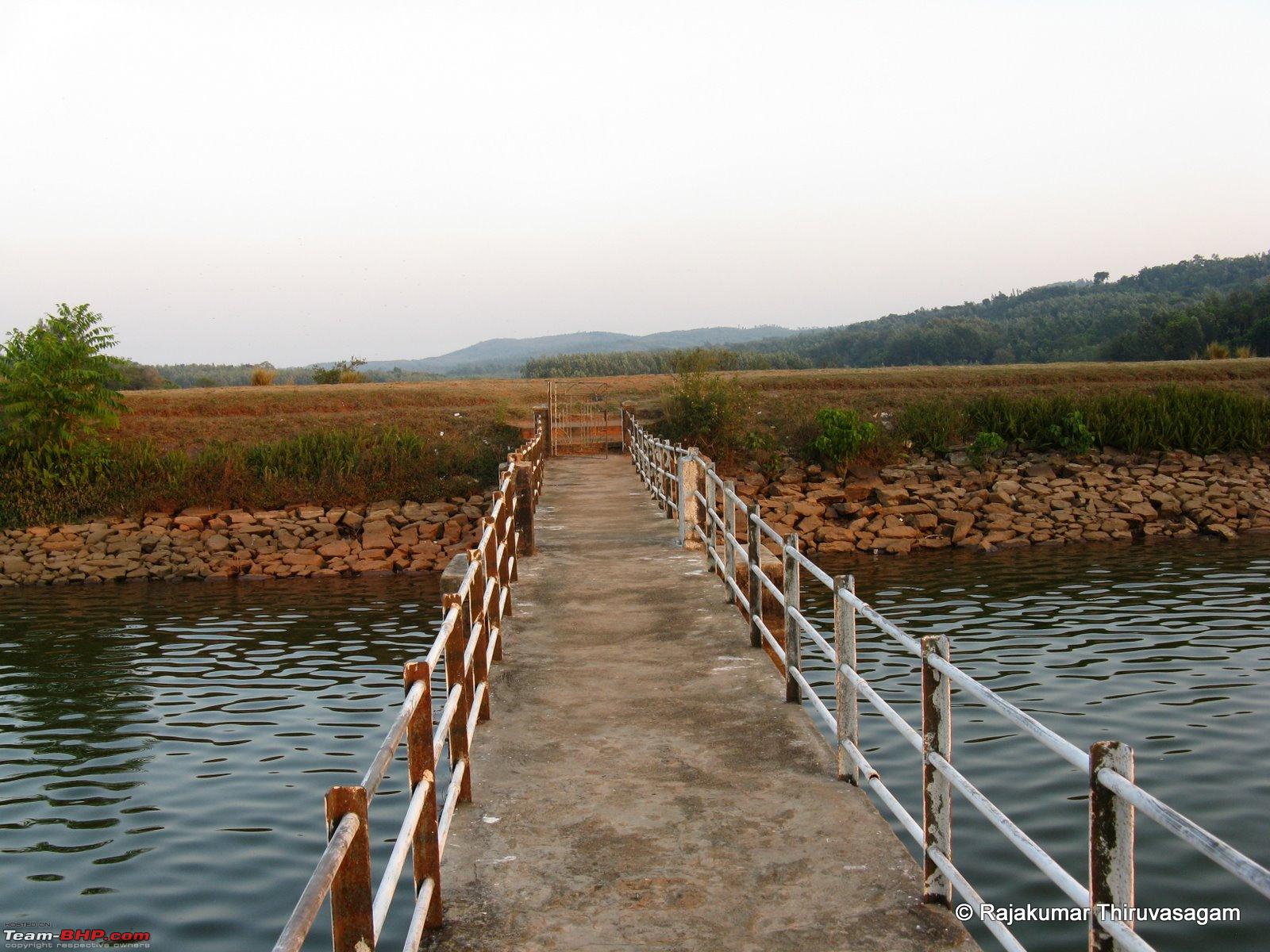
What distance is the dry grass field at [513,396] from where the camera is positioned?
37.8 metres

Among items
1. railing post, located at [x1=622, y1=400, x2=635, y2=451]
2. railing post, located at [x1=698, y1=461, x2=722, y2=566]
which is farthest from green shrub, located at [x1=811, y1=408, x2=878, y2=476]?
railing post, located at [x1=698, y1=461, x2=722, y2=566]

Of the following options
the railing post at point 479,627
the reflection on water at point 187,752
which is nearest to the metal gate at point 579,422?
the reflection on water at point 187,752

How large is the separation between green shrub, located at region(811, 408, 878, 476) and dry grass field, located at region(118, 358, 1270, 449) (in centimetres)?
280

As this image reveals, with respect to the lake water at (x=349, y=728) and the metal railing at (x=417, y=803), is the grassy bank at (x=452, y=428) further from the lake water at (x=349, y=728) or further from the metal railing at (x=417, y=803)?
the metal railing at (x=417, y=803)

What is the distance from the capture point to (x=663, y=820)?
19.7 ft

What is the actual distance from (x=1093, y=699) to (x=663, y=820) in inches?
344

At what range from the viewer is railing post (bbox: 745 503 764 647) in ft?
30.2

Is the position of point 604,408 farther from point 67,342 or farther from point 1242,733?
point 1242,733

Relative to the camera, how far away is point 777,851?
5.57 metres

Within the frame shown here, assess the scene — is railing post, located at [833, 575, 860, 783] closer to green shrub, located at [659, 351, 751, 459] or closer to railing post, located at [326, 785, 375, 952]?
railing post, located at [326, 785, 375, 952]

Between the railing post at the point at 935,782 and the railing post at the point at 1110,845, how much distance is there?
4.59ft

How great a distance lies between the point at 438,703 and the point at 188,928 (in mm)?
5227

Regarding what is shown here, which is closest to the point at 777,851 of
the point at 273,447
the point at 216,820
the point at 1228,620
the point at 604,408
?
the point at 216,820
